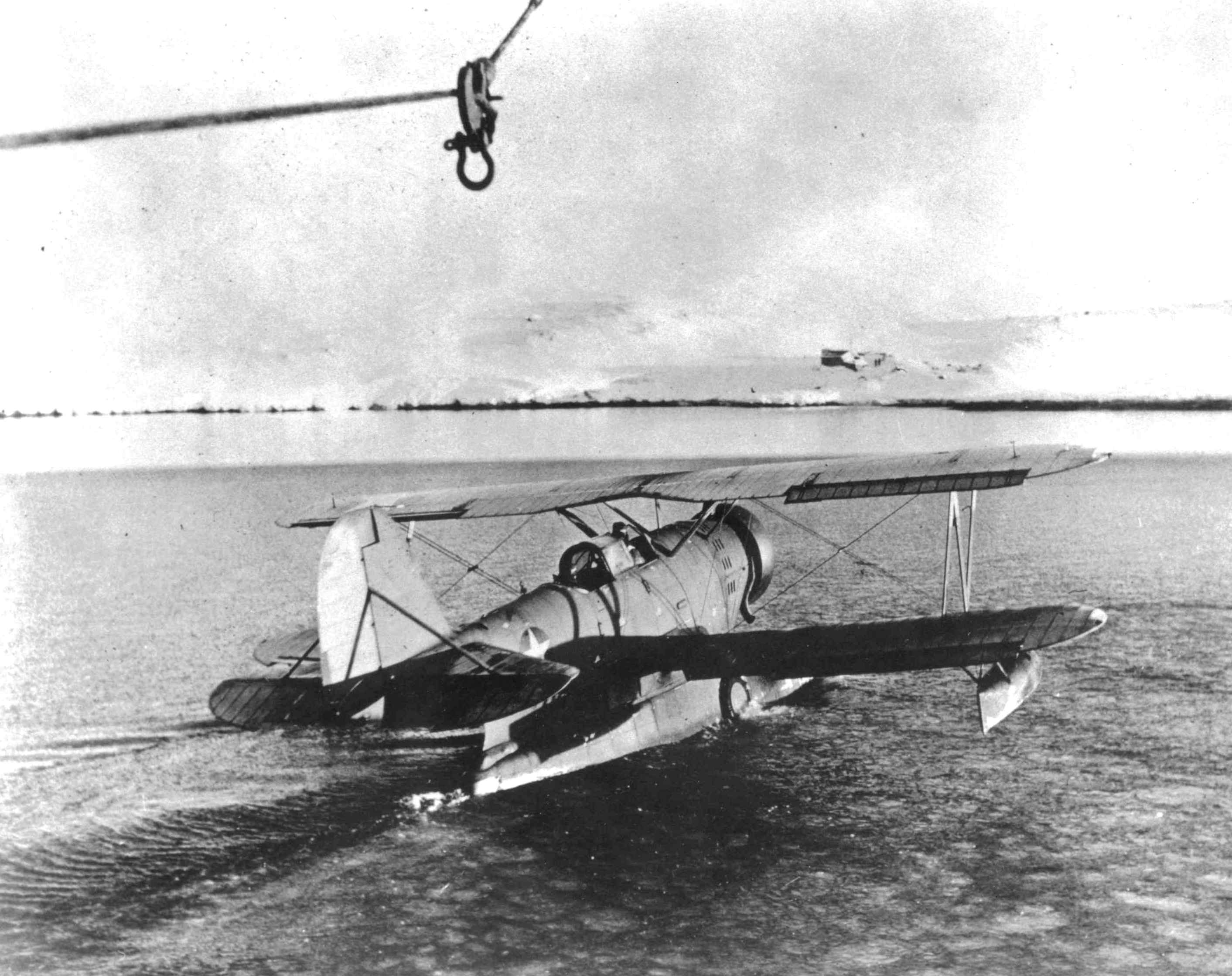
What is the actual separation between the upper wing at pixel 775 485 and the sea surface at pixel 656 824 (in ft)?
8.85

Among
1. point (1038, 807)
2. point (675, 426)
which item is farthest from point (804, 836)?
point (675, 426)

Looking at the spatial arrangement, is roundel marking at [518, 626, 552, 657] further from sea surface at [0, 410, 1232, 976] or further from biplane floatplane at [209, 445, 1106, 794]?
sea surface at [0, 410, 1232, 976]

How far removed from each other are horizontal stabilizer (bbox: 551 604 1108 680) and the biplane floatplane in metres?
0.02

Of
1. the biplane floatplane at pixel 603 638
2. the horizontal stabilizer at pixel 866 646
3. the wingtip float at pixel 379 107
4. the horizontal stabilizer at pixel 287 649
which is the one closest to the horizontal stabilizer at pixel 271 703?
the biplane floatplane at pixel 603 638

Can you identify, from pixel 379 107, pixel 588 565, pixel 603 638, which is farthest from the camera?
pixel 588 565

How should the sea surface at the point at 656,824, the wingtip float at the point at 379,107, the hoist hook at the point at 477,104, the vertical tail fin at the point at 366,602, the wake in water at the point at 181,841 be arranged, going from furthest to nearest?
1. the vertical tail fin at the point at 366,602
2. the wake in water at the point at 181,841
3. the sea surface at the point at 656,824
4. the hoist hook at the point at 477,104
5. the wingtip float at the point at 379,107

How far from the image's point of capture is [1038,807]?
9.98 metres

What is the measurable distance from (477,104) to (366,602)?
570 cm

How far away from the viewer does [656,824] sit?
961 centimetres

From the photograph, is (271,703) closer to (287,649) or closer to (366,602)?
(366,602)

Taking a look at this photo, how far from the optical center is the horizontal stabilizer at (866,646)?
10.2 meters

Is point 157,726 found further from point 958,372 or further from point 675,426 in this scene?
point 958,372

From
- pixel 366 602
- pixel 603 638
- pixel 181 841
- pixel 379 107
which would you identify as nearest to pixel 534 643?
pixel 603 638

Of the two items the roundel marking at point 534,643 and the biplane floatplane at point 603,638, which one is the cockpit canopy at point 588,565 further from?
the roundel marking at point 534,643
